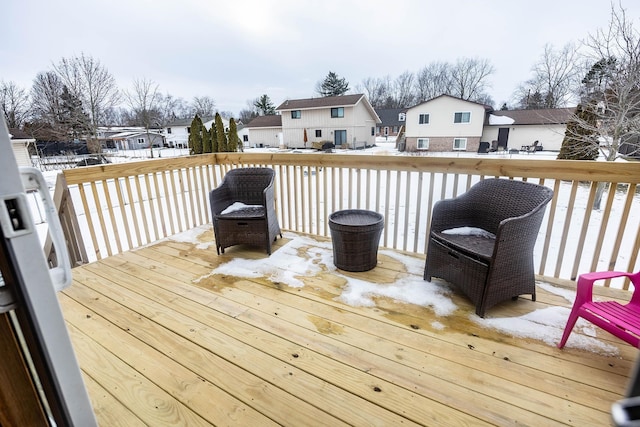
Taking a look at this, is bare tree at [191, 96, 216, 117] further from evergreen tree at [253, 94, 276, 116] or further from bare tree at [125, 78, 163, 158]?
bare tree at [125, 78, 163, 158]

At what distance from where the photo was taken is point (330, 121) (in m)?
20.9

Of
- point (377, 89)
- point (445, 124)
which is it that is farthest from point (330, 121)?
point (377, 89)

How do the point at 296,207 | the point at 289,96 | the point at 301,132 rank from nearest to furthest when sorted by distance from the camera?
the point at 296,207 < the point at 301,132 < the point at 289,96

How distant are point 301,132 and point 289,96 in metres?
17.9

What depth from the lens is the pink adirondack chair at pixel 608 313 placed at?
151cm

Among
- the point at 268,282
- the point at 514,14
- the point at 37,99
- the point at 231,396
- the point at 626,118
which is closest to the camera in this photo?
the point at 231,396

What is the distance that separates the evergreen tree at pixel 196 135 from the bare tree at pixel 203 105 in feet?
65.7

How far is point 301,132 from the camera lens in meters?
22.0

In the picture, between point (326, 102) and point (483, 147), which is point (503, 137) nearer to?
point (483, 147)

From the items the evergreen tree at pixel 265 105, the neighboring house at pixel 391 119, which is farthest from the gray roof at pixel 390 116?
the evergreen tree at pixel 265 105

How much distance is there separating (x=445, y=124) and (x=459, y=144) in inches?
63.8

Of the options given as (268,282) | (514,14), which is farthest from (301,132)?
(268,282)

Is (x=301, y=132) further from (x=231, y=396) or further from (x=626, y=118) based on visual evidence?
(x=231, y=396)

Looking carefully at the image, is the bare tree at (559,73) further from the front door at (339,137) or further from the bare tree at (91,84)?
the bare tree at (91,84)
